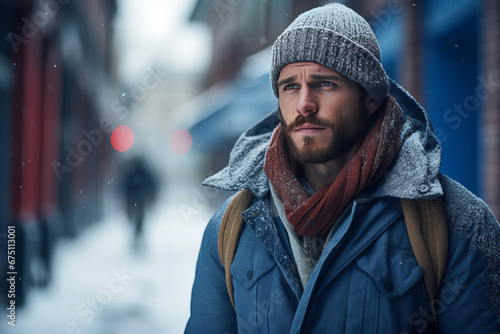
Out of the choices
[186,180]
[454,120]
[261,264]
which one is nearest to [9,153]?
[454,120]

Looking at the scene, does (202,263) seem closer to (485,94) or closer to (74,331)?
(485,94)

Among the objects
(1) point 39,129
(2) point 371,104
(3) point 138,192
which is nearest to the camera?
(2) point 371,104

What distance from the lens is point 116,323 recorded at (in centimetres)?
544

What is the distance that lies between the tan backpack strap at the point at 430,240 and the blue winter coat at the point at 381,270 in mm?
24

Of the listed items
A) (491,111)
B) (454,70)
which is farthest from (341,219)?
(454,70)

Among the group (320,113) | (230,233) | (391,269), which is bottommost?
(391,269)

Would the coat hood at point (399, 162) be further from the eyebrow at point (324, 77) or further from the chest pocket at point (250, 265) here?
the eyebrow at point (324, 77)

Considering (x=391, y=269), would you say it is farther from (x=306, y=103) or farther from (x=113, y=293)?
(x=113, y=293)

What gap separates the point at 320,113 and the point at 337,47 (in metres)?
0.25

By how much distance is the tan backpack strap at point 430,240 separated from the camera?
5.19ft

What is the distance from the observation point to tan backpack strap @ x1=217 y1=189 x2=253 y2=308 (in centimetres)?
187

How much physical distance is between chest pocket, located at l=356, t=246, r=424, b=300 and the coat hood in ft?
0.62

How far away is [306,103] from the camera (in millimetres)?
1737

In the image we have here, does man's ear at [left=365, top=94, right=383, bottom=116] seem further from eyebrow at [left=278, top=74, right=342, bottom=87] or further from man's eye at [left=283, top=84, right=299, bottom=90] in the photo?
man's eye at [left=283, top=84, right=299, bottom=90]
